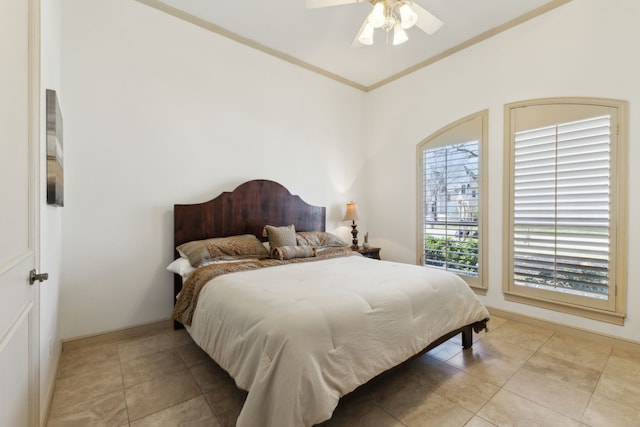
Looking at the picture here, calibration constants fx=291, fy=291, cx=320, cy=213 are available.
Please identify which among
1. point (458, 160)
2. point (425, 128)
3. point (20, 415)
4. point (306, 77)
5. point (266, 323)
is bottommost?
point (20, 415)

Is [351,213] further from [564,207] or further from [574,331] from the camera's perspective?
[574,331]

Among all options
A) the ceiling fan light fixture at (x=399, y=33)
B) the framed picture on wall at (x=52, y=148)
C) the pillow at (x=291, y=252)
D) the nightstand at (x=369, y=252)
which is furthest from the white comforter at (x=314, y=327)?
the ceiling fan light fixture at (x=399, y=33)

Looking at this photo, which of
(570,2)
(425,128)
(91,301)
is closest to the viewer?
(91,301)

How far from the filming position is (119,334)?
2.60 metres

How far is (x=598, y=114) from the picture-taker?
2525 mm

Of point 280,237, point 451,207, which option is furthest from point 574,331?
point 280,237

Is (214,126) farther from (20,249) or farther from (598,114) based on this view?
(598,114)

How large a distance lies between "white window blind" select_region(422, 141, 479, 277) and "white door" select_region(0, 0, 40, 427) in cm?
366

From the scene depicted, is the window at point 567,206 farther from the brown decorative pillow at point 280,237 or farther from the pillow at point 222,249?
the pillow at point 222,249

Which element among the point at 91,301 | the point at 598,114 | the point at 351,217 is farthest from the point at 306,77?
the point at 91,301

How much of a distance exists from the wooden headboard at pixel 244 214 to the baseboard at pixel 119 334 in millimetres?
335

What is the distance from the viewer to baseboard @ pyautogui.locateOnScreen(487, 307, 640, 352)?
2.40 meters

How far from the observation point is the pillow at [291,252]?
9.21ft

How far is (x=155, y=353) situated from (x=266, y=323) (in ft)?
5.10
